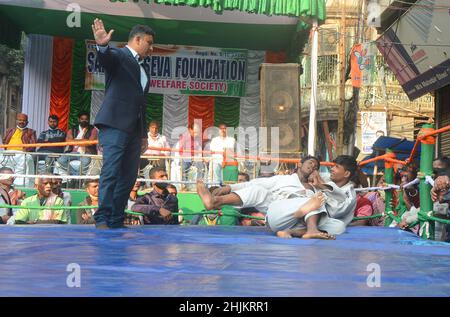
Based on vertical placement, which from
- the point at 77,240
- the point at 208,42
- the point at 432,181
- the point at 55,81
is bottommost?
the point at 77,240

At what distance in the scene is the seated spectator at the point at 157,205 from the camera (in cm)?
661

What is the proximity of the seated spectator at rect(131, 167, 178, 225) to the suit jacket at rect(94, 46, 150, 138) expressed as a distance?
1932 mm

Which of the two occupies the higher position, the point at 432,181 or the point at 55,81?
the point at 55,81

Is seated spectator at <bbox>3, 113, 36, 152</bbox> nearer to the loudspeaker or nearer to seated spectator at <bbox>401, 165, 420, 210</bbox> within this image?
the loudspeaker

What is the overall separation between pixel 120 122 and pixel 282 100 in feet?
21.4

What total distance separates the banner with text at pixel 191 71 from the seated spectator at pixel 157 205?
6985 mm

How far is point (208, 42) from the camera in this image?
13797 mm

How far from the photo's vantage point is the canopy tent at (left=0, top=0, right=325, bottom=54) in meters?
11.9

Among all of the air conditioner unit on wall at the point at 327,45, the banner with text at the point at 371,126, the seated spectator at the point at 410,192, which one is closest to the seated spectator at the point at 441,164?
the seated spectator at the point at 410,192

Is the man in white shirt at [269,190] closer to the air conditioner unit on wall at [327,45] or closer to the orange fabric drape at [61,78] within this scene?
the orange fabric drape at [61,78]
